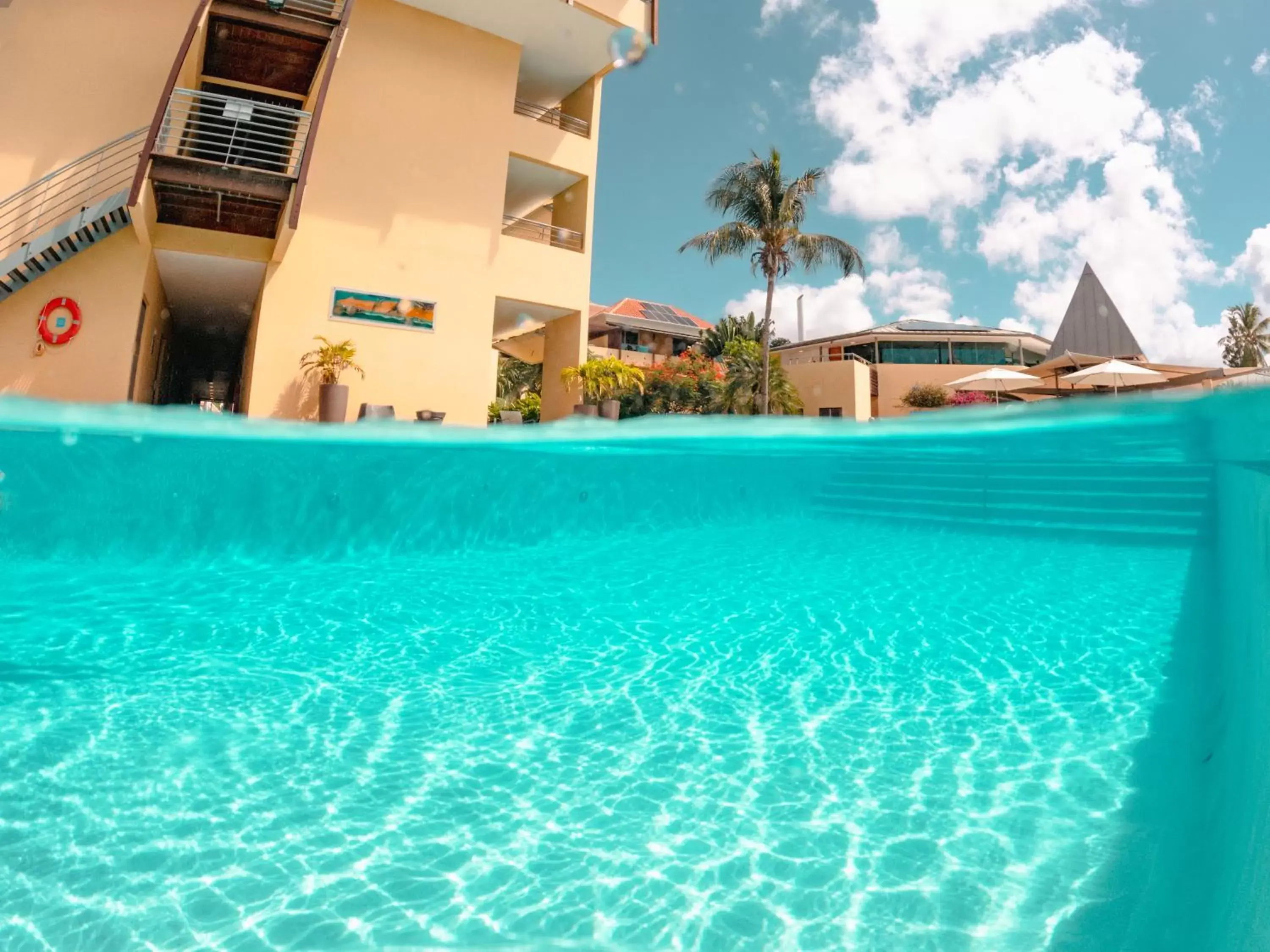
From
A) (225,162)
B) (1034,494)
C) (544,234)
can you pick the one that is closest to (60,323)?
(225,162)

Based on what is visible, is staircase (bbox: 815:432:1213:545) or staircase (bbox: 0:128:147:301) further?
staircase (bbox: 815:432:1213:545)

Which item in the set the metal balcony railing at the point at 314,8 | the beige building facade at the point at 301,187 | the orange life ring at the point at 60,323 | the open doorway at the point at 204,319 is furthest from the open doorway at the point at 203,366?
the metal balcony railing at the point at 314,8

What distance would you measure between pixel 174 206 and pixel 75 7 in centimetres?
434

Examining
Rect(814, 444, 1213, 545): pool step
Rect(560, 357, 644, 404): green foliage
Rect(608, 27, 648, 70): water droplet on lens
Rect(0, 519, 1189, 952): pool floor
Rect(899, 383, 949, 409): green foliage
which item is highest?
Rect(608, 27, 648, 70): water droplet on lens

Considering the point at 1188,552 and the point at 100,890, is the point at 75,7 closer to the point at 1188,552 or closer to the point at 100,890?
the point at 100,890

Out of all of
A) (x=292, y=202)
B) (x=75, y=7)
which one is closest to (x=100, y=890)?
(x=292, y=202)

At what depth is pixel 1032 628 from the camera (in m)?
7.23

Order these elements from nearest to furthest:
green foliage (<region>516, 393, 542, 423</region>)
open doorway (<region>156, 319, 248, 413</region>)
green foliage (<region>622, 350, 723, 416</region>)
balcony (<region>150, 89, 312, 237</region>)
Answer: balcony (<region>150, 89, 312, 237</region>), open doorway (<region>156, 319, 248, 413</region>), green foliage (<region>516, 393, 542, 423</region>), green foliage (<region>622, 350, 723, 416</region>)

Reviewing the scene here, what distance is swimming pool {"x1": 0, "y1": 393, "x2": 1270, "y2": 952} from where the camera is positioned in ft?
9.00

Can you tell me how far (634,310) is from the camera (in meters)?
35.1

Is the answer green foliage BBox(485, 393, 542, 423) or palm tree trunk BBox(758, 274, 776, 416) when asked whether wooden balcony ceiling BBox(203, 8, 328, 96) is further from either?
palm tree trunk BBox(758, 274, 776, 416)

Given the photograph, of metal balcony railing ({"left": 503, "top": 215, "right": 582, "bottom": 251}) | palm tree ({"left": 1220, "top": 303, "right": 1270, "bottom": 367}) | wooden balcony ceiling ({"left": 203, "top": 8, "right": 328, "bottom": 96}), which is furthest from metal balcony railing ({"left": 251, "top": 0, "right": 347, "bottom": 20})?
palm tree ({"left": 1220, "top": 303, "right": 1270, "bottom": 367})

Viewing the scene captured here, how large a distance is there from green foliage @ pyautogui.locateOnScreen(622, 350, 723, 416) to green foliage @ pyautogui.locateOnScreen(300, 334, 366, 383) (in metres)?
12.5

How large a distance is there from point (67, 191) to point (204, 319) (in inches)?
251
